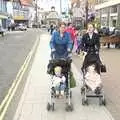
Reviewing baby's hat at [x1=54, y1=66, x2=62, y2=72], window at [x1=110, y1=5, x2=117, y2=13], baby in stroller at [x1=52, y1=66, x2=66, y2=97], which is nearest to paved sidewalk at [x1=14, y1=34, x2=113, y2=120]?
baby in stroller at [x1=52, y1=66, x2=66, y2=97]

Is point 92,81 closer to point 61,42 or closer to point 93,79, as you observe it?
point 93,79

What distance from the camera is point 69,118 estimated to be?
29.2ft

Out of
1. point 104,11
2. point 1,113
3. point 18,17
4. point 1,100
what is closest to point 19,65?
point 1,100

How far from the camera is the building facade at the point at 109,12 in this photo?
48.0 m

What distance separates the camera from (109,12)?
181ft

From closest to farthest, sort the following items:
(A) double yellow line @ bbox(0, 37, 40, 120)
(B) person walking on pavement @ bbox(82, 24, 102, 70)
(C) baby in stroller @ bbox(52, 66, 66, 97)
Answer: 1. (A) double yellow line @ bbox(0, 37, 40, 120)
2. (C) baby in stroller @ bbox(52, 66, 66, 97)
3. (B) person walking on pavement @ bbox(82, 24, 102, 70)

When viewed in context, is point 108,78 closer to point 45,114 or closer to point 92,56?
point 92,56

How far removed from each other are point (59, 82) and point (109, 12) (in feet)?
151

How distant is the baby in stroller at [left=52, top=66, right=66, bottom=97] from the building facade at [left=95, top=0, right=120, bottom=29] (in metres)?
34.4

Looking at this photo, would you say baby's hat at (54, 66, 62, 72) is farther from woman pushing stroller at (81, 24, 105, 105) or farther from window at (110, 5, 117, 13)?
window at (110, 5, 117, 13)

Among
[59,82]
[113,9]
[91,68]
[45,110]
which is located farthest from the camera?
[113,9]

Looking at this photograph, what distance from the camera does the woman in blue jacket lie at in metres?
10.6

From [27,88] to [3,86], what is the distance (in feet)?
2.99

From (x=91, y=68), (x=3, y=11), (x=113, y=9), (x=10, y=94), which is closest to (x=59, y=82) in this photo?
(x=91, y=68)
